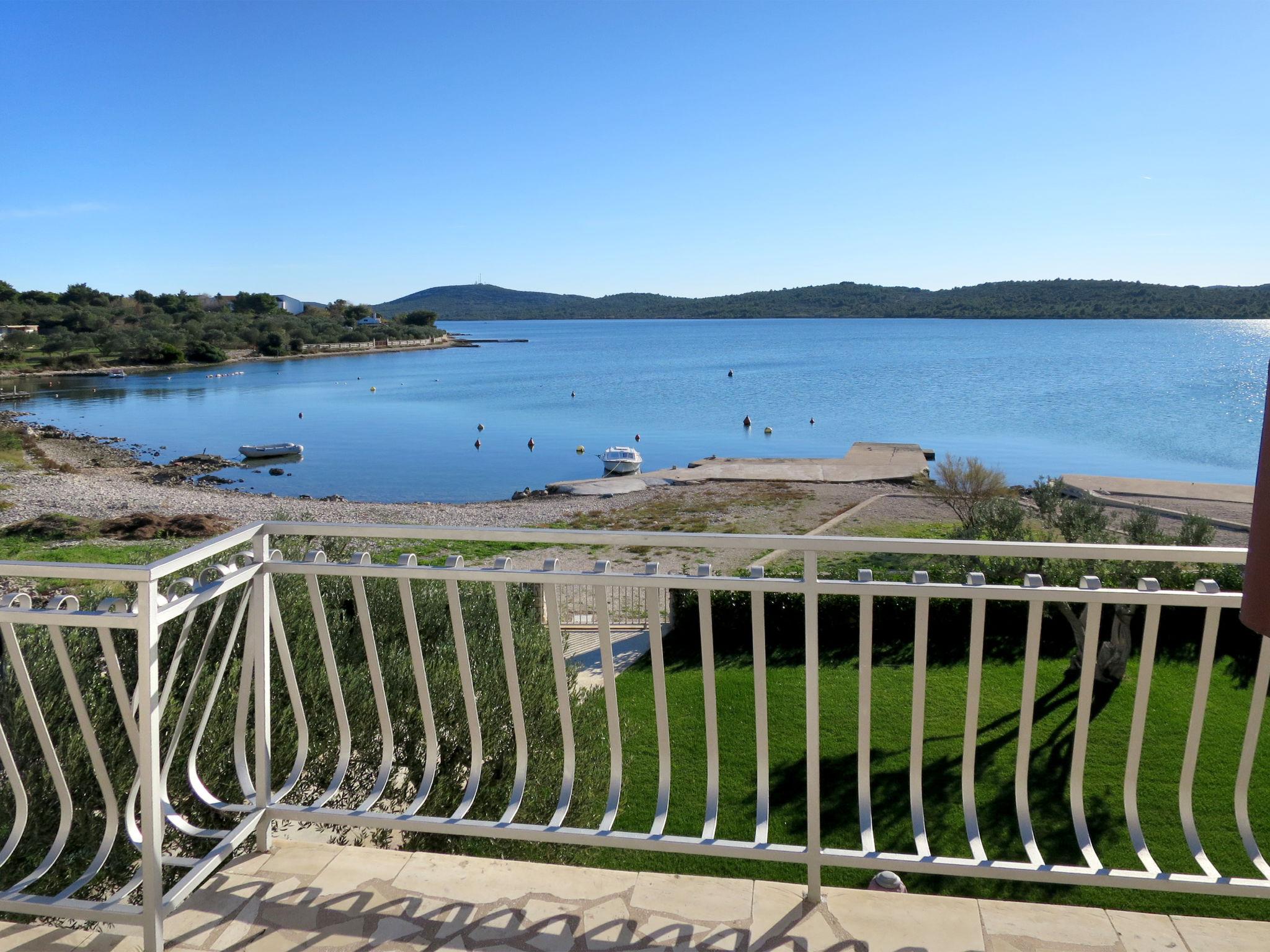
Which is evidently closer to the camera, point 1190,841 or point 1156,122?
point 1190,841

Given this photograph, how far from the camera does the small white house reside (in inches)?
6122

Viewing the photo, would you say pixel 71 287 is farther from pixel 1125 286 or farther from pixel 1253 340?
pixel 1253 340

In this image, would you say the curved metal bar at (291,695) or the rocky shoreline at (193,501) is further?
the rocky shoreline at (193,501)

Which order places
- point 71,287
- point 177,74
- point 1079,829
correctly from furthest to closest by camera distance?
point 71,287, point 177,74, point 1079,829

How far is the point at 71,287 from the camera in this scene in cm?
11881

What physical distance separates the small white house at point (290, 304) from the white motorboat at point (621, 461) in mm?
128982

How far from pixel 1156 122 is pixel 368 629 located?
2970cm

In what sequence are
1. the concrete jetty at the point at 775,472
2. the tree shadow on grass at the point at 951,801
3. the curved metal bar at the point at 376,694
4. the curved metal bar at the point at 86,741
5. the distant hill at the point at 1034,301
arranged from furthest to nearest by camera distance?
the distant hill at the point at 1034,301 < the concrete jetty at the point at 775,472 < the tree shadow on grass at the point at 951,801 < the curved metal bar at the point at 376,694 < the curved metal bar at the point at 86,741

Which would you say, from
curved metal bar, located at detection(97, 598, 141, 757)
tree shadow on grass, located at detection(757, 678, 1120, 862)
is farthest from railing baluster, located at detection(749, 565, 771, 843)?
tree shadow on grass, located at detection(757, 678, 1120, 862)

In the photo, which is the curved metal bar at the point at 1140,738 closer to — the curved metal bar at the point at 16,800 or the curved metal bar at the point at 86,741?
the curved metal bar at the point at 86,741

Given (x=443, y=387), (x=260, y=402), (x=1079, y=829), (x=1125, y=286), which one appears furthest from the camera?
(x=1125, y=286)

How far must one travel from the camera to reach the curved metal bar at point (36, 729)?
2.20 meters

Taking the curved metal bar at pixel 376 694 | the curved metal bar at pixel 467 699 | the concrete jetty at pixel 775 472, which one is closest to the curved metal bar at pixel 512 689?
the curved metal bar at pixel 467 699

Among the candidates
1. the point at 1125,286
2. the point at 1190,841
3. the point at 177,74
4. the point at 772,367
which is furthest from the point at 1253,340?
the point at 1190,841
